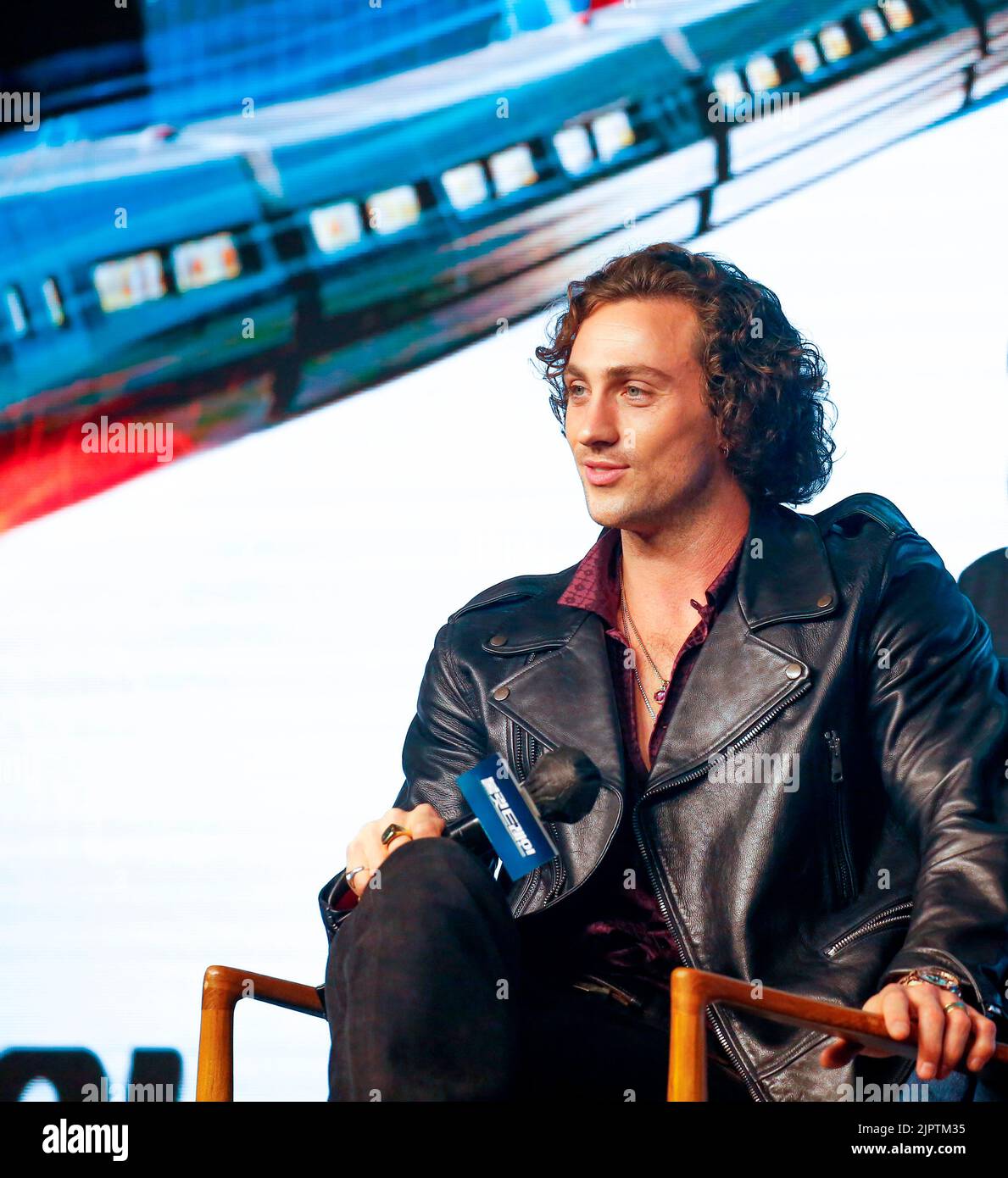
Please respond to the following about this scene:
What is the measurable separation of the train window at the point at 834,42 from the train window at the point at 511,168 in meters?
0.59

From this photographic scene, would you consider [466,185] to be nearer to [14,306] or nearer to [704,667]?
[14,306]

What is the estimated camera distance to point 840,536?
1978 mm

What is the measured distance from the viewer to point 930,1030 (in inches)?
55.7

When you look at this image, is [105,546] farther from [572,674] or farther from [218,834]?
[572,674]

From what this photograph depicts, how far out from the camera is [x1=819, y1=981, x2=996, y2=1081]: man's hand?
4.64 feet

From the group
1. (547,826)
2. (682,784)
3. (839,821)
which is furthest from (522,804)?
(839,821)

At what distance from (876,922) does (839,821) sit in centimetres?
13

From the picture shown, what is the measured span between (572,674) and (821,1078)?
0.61 m

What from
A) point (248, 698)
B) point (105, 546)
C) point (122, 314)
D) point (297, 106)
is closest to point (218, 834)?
point (248, 698)

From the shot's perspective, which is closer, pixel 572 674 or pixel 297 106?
pixel 572 674

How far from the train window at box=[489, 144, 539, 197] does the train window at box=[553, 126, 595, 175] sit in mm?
62

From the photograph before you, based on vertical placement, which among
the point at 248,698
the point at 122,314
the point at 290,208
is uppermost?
the point at 290,208

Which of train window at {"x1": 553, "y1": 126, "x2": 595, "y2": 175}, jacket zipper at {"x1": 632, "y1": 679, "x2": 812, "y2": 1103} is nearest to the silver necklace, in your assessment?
jacket zipper at {"x1": 632, "y1": 679, "x2": 812, "y2": 1103}

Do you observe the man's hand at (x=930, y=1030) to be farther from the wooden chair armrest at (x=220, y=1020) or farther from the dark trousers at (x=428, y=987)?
the wooden chair armrest at (x=220, y=1020)
